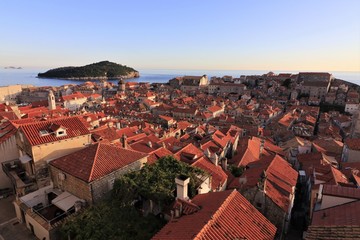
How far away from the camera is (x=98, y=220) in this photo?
456 inches

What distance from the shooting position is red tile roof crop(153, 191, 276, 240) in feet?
30.0

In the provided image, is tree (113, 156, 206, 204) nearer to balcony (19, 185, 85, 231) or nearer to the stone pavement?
balcony (19, 185, 85, 231)

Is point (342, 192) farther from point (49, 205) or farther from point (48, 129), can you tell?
point (48, 129)

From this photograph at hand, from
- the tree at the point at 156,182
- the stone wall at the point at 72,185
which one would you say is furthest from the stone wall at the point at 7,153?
the tree at the point at 156,182

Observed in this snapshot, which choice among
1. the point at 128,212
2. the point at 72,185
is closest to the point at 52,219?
the point at 72,185

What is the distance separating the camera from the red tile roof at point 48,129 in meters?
16.2

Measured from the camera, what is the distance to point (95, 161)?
14594 mm

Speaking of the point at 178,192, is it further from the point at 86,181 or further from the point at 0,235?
the point at 0,235

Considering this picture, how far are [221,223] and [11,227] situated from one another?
41.8 ft

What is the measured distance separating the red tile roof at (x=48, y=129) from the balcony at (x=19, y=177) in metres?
2.92

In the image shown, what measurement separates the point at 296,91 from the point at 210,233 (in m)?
117

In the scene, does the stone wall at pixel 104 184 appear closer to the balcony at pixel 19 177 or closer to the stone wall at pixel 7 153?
the balcony at pixel 19 177

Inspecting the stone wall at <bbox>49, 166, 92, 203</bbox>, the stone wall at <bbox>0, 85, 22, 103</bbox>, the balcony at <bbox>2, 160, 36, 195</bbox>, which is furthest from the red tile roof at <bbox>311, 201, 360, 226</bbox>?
the stone wall at <bbox>0, 85, 22, 103</bbox>

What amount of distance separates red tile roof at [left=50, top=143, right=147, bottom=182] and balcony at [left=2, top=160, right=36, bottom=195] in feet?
7.77
